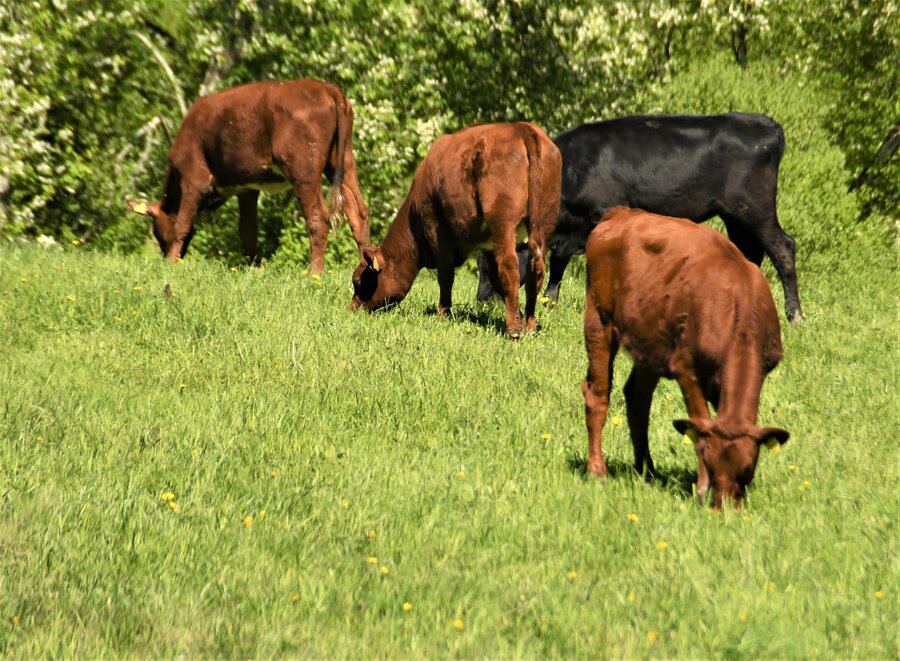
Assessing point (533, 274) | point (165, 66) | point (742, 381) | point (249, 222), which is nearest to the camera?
point (742, 381)

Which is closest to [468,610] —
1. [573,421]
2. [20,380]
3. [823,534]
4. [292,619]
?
[292,619]

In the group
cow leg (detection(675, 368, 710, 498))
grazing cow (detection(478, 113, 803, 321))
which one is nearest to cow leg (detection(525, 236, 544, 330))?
grazing cow (detection(478, 113, 803, 321))

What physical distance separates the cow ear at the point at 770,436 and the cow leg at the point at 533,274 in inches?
199

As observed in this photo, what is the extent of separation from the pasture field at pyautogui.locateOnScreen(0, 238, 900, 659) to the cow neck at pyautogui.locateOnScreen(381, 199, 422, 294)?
1237 mm

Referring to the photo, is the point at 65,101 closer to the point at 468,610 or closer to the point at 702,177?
the point at 702,177

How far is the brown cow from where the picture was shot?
13.0m

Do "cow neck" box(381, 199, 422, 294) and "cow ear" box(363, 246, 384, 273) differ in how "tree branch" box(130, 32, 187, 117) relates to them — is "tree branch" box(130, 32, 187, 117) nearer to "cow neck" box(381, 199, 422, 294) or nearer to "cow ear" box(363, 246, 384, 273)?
"cow neck" box(381, 199, 422, 294)

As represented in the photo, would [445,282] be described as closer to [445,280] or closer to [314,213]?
[445,280]

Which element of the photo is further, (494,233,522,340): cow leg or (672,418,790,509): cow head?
(494,233,522,340): cow leg

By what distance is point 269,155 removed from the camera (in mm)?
13250

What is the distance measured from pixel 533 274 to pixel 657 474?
157 inches

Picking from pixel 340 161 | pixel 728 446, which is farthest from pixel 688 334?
pixel 340 161

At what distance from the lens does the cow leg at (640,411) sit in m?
6.59

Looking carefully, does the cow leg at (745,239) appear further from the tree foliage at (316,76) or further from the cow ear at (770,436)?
the cow ear at (770,436)
